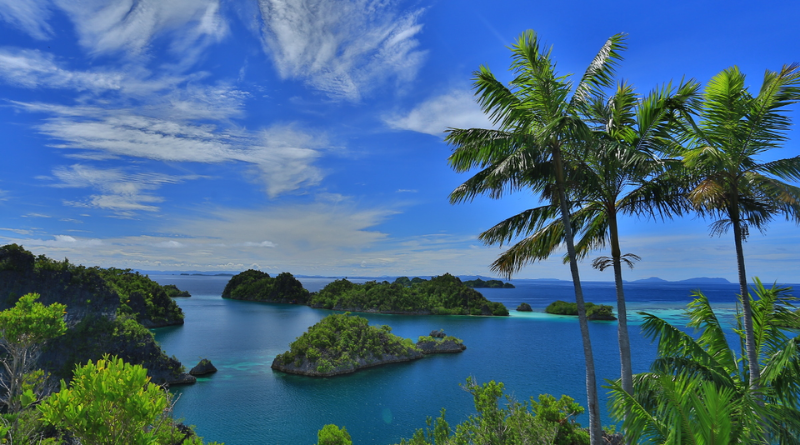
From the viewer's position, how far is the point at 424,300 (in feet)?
292

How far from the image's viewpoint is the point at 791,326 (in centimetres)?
862

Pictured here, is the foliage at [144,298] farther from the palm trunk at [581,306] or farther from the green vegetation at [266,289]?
the palm trunk at [581,306]

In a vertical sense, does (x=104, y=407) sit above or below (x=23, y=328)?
above

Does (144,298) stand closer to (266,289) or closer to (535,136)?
(266,289)

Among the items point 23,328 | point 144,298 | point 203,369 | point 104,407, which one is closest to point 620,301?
point 104,407

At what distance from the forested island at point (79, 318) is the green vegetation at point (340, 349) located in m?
9.34

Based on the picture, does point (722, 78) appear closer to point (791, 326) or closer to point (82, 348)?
point (791, 326)

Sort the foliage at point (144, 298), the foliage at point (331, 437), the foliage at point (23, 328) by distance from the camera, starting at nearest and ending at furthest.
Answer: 1. the foliage at point (23, 328)
2. the foliage at point (331, 437)
3. the foliage at point (144, 298)

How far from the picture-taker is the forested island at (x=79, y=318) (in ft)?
99.0

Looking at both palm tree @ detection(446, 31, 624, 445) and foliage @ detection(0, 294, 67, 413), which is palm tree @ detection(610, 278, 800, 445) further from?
foliage @ detection(0, 294, 67, 413)

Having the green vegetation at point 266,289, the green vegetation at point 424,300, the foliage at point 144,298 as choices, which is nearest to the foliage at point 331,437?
the foliage at point 144,298

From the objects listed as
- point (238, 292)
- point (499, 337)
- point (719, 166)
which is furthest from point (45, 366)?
point (238, 292)

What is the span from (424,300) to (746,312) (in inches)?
3260

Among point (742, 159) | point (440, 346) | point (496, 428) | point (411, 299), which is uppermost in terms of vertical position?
point (742, 159)
